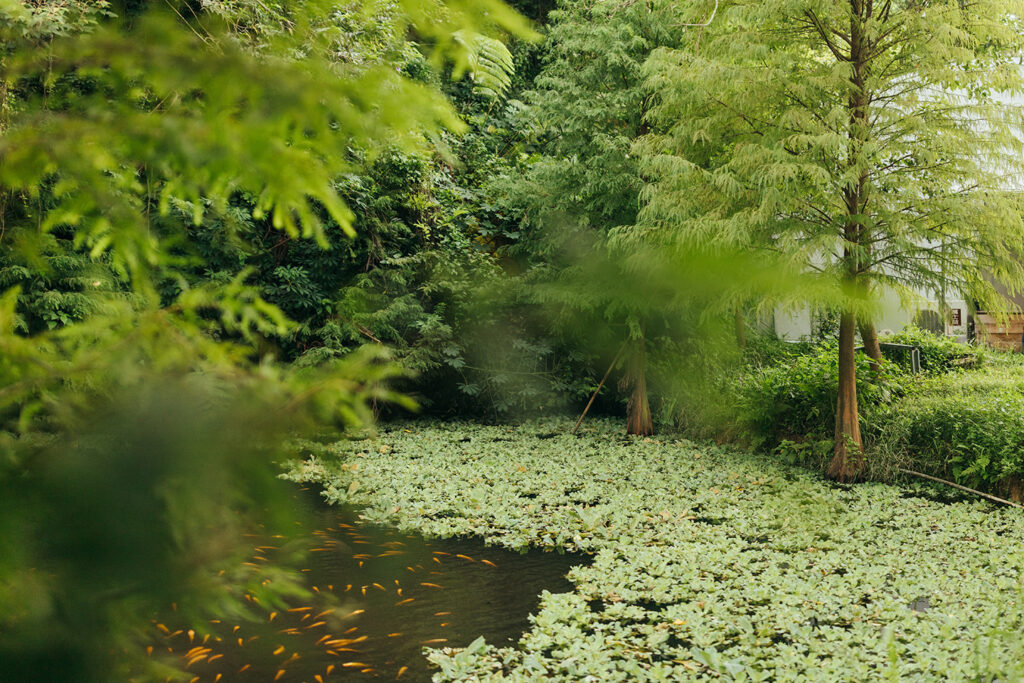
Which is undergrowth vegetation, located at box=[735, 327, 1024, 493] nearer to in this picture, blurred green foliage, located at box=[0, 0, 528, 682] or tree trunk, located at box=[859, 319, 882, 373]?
tree trunk, located at box=[859, 319, 882, 373]

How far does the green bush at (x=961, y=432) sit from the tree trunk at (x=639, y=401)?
2697mm

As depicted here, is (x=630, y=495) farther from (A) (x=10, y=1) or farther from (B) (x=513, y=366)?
(A) (x=10, y=1)

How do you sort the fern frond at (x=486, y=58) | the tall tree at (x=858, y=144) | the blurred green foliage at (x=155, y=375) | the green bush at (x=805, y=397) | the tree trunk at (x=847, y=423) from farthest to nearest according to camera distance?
1. the green bush at (x=805, y=397)
2. the tree trunk at (x=847, y=423)
3. the tall tree at (x=858, y=144)
4. the fern frond at (x=486, y=58)
5. the blurred green foliage at (x=155, y=375)

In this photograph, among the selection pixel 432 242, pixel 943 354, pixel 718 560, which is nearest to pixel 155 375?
pixel 718 560

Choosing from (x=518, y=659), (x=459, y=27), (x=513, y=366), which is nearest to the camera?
(x=459, y=27)

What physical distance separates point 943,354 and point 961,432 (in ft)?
9.63

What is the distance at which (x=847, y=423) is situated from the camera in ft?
20.5

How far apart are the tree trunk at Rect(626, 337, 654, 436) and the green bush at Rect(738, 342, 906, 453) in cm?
121

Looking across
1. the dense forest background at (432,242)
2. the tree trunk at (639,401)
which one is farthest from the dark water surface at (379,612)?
the tree trunk at (639,401)

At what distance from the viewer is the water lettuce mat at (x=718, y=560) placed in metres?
3.20

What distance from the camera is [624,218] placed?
7703 mm

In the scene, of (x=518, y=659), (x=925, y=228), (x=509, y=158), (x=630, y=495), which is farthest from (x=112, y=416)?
(x=509, y=158)

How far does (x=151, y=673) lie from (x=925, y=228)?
6072 mm

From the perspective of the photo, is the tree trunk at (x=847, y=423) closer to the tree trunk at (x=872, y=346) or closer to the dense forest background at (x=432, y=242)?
the dense forest background at (x=432, y=242)
